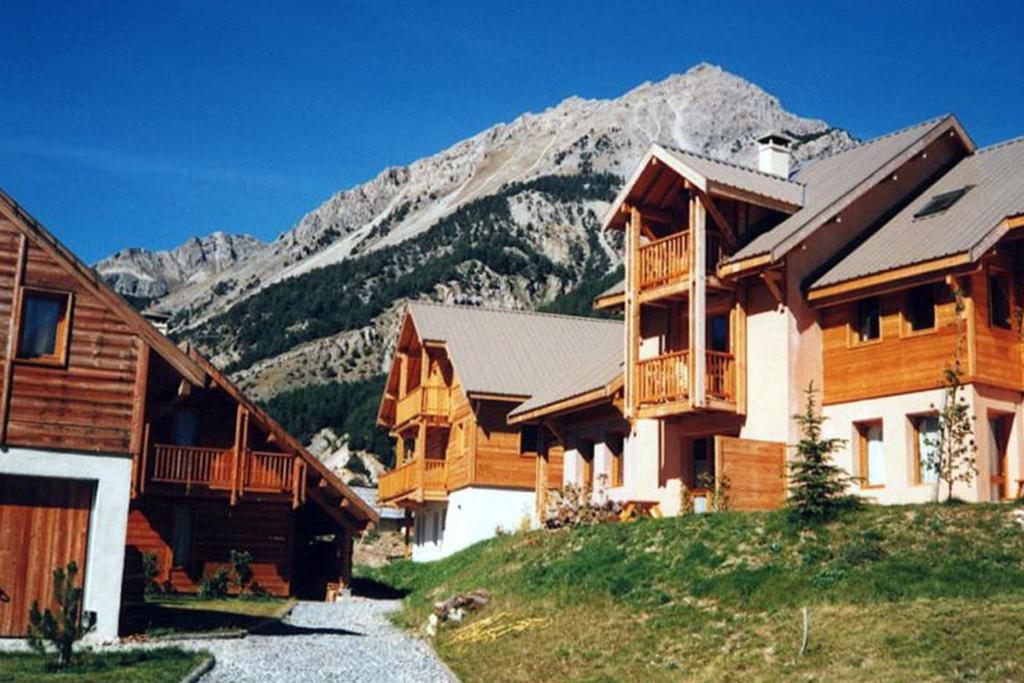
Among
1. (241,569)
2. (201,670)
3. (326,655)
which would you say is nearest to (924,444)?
(326,655)

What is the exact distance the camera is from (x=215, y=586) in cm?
3362

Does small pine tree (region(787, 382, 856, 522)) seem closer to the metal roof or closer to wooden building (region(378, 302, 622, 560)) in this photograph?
the metal roof

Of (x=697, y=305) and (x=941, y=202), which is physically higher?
(x=941, y=202)

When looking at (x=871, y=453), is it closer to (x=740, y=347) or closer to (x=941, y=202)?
(x=740, y=347)

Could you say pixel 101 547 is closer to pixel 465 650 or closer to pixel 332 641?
pixel 332 641

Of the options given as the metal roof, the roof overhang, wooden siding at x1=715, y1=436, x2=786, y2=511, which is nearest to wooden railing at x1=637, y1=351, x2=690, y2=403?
the roof overhang

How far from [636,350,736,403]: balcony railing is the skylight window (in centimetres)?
525

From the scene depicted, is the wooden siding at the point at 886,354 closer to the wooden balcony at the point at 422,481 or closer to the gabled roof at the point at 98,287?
Answer: the gabled roof at the point at 98,287

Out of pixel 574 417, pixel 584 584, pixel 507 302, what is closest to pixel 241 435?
pixel 574 417

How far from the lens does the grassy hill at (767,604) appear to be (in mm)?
15609

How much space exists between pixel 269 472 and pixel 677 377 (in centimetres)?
1160

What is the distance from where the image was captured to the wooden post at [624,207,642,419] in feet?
98.4

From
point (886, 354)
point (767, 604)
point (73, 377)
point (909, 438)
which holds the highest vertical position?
point (886, 354)

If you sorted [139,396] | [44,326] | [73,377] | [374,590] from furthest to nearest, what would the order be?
[374,590] < [139,396] < [44,326] < [73,377]
